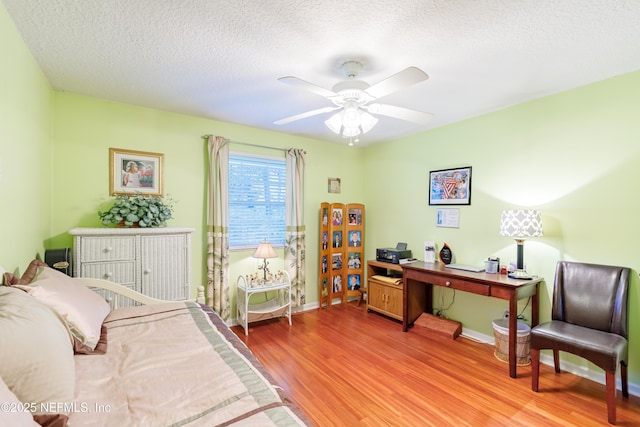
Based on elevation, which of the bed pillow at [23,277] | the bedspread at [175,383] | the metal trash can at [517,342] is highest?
the bed pillow at [23,277]

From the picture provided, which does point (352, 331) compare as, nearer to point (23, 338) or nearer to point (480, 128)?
point (480, 128)

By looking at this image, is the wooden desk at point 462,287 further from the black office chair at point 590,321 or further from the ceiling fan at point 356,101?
the ceiling fan at point 356,101

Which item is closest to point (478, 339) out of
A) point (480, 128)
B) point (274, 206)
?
point (480, 128)

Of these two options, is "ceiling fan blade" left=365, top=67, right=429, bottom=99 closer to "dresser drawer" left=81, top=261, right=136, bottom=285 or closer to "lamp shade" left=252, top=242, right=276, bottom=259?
"lamp shade" left=252, top=242, right=276, bottom=259

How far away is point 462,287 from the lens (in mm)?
2869

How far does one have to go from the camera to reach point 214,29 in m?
1.75

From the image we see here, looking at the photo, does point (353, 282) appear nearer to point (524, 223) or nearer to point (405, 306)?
point (405, 306)

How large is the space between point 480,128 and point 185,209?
3.39 m

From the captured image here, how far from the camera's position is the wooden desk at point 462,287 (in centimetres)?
246

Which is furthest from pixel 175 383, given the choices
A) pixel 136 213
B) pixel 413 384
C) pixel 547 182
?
pixel 547 182

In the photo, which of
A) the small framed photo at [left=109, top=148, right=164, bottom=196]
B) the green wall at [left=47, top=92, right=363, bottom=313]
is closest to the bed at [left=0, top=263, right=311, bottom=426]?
the green wall at [left=47, top=92, right=363, bottom=313]

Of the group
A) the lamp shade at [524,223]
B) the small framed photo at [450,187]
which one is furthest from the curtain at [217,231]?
the lamp shade at [524,223]

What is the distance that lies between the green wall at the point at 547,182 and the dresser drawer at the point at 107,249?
127 inches

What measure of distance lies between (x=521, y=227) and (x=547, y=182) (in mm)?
529
